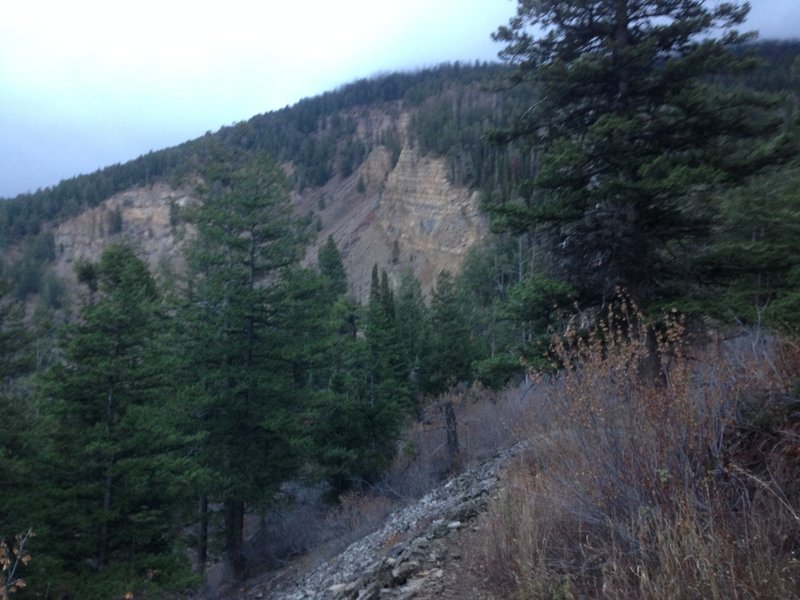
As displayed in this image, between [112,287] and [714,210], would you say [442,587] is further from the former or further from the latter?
[112,287]

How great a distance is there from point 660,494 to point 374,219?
272 ft

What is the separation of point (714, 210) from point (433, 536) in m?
6.65

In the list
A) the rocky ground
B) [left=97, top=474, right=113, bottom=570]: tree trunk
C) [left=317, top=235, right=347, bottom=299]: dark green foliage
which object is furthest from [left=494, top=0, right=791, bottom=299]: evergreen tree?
[left=317, top=235, right=347, bottom=299]: dark green foliage

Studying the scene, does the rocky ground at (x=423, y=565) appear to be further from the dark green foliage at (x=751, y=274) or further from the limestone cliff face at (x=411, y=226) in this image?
the limestone cliff face at (x=411, y=226)

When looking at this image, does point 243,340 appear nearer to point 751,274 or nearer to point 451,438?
point 451,438

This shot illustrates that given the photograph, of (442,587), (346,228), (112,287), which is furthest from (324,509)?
(346,228)

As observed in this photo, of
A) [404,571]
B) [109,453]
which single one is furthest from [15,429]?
[404,571]

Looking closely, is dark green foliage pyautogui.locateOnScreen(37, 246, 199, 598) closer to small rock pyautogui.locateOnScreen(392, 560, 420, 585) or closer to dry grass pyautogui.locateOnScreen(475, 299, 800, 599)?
small rock pyautogui.locateOnScreen(392, 560, 420, 585)

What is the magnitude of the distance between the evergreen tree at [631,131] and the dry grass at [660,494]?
15.5ft

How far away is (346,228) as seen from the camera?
3558 inches

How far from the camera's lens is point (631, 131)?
382 inches

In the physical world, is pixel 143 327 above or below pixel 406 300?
above

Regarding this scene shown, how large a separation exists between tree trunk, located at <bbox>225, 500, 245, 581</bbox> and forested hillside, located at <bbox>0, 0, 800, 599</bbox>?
0.09 m

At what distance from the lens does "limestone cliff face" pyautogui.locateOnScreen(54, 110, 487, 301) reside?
7162cm
